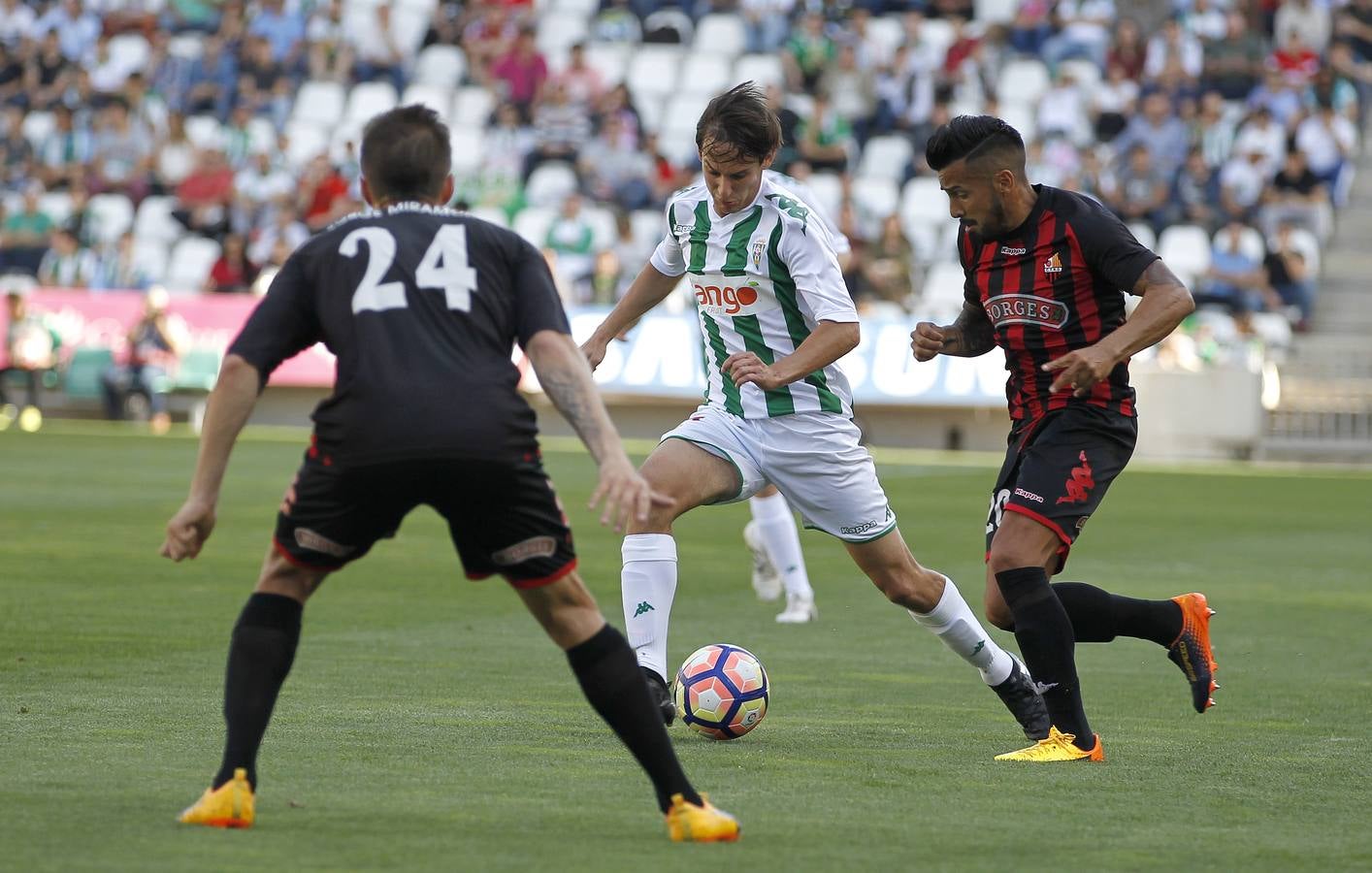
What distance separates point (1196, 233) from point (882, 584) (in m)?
18.5

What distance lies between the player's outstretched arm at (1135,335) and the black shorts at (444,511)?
196 cm

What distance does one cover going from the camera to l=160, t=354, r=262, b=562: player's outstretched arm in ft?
15.7

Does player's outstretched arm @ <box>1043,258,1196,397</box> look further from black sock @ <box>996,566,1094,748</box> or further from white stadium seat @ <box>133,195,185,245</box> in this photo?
white stadium seat @ <box>133,195,185,245</box>

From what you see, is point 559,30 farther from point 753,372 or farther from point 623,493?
point 623,493

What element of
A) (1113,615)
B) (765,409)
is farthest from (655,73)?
(1113,615)

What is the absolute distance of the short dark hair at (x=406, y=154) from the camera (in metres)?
4.89

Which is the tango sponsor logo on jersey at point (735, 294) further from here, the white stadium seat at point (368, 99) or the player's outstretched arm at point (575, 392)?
the white stadium seat at point (368, 99)

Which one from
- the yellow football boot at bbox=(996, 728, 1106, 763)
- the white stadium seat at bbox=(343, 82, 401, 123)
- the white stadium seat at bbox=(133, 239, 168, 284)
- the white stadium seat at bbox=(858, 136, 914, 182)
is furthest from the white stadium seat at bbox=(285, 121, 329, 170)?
the yellow football boot at bbox=(996, 728, 1106, 763)

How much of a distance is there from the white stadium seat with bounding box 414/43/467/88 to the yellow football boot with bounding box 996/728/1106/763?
2489 cm

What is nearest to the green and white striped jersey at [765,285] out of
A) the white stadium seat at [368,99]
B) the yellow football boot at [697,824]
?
the yellow football boot at [697,824]

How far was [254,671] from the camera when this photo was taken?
4.89 m

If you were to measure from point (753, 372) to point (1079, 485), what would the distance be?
1120 millimetres

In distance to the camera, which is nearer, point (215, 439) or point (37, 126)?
point (215, 439)

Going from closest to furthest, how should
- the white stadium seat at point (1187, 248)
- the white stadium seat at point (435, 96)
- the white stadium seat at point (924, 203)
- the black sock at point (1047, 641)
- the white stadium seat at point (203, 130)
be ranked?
the black sock at point (1047, 641) → the white stadium seat at point (1187, 248) → the white stadium seat at point (924, 203) → the white stadium seat at point (435, 96) → the white stadium seat at point (203, 130)
